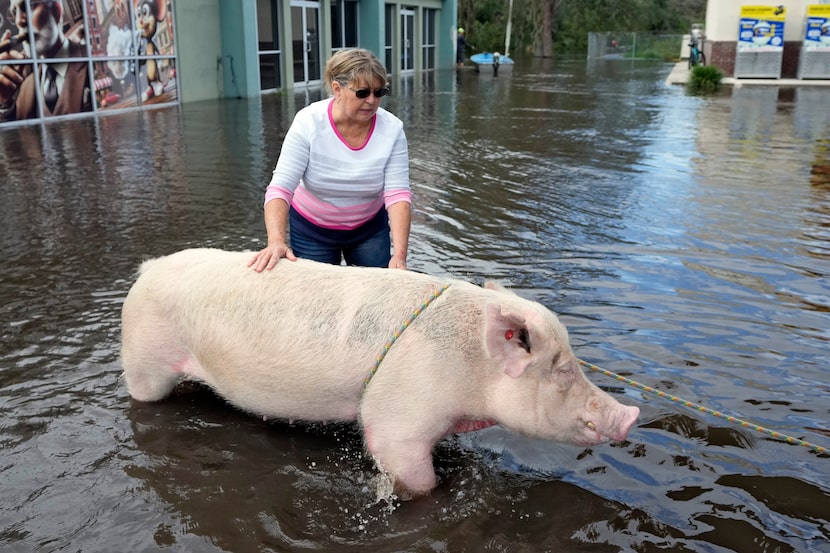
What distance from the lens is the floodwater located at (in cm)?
338

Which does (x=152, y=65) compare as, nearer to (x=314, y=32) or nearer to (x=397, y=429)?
(x=314, y=32)

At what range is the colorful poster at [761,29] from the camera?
90.0 feet

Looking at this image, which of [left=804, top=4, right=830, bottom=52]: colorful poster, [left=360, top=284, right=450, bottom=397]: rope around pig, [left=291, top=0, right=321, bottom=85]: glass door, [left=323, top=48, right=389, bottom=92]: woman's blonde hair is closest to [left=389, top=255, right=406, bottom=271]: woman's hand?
[left=360, top=284, right=450, bottom=397]: rope around pig

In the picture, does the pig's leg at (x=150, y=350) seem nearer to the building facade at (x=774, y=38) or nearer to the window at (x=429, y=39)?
the building facade at (x=774, y=38)

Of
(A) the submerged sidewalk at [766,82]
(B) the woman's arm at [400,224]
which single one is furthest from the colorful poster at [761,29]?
(B) the woman's arm at [400,224]

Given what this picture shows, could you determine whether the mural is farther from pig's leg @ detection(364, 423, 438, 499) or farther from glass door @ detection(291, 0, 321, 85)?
pig's leg @ detection(364, 423, 438, 499)

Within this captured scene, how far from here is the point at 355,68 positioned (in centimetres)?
385

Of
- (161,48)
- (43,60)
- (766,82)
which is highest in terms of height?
(161,48)

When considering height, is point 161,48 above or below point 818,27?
below

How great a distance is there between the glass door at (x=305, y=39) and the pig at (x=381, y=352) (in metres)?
23.5

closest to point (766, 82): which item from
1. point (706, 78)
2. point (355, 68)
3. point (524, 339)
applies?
point (706, 78)

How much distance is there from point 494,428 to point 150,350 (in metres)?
1.92

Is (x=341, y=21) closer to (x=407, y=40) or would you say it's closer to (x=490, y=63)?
(x=407, y=40)

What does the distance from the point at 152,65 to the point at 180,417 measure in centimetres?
1775
